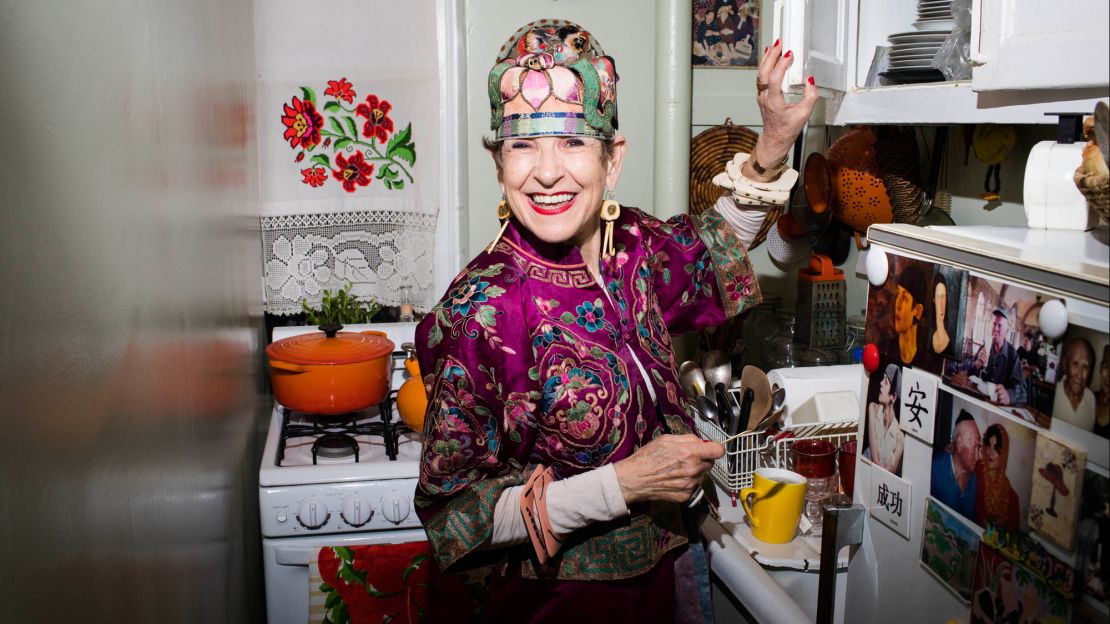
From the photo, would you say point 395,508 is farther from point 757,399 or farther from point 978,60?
point 978,60

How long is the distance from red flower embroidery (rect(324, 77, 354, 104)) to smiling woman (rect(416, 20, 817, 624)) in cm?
117

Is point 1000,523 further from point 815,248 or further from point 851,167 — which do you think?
point 815,248

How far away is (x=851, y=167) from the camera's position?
82.0 inches

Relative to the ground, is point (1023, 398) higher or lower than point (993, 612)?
higher

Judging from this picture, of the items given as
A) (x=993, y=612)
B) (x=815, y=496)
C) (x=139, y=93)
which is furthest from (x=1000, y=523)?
(x=139, y=93)

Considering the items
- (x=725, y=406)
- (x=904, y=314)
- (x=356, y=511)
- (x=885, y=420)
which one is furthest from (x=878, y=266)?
(x=356, y=511)

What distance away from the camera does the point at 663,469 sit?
4.25 ft

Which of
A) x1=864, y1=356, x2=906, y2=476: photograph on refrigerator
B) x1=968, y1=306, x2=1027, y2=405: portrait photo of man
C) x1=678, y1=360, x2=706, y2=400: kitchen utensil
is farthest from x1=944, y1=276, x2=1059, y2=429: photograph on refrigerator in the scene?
x1=678, y1=360, x2=706, y2=400: kitchen utensil

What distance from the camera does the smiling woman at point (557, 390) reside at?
1295 mm

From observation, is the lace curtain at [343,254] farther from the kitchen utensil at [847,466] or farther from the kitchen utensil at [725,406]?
the kitchen utensil at [847,466]

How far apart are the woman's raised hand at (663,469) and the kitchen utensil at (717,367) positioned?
2.75 feet

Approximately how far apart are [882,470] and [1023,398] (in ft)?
1.01

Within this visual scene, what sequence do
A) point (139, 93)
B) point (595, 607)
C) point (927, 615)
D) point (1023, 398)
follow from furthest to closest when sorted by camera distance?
point (595, 607) < point (139, 93) < point (927, 615) < point (1023, 398)

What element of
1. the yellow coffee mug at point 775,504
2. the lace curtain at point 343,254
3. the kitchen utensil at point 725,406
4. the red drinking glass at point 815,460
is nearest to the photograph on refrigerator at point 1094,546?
the yellow coffee mug at point 775,504
